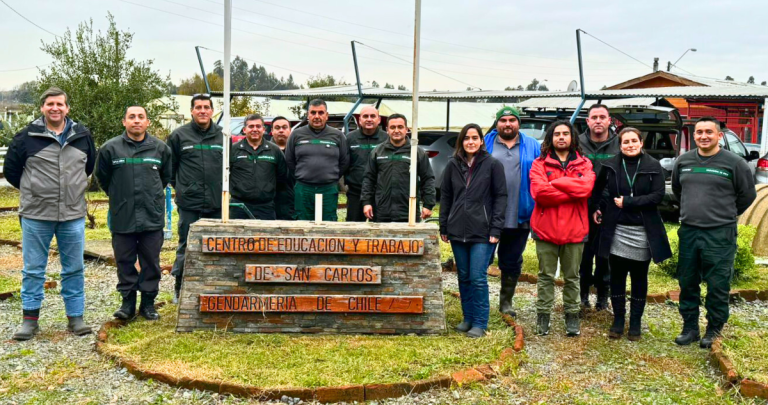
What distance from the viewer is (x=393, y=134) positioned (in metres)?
7.03

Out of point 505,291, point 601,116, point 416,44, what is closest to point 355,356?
point 505,291

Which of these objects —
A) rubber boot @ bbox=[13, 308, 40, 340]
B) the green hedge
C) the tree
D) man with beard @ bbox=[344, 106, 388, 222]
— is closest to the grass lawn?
rubber boot @ bbox=[13, 308, 40, 340]

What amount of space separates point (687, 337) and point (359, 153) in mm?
3421

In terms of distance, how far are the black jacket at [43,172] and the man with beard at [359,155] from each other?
2.65m

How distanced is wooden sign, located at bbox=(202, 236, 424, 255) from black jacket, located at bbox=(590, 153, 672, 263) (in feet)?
5.12

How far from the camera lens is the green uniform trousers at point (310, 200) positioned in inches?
295

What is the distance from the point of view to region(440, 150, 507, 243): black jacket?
20.4 ft

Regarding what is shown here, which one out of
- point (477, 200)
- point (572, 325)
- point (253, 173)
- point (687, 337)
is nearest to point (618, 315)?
point (572, 325)

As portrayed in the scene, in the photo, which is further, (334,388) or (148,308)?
(148,308)

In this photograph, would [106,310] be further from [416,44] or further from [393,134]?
[416,44]

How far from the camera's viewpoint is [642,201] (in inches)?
245

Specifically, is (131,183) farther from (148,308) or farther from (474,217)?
(474,217)

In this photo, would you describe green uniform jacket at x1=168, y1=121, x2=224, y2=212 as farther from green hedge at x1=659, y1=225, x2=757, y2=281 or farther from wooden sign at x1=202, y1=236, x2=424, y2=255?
green hedge at x1=659, y1=225, x2=757, y2=281

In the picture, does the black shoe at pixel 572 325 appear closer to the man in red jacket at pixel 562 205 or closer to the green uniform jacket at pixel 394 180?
the man in red jacket at pixel 562 205
